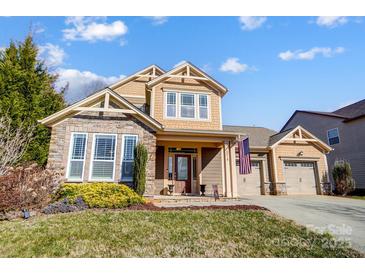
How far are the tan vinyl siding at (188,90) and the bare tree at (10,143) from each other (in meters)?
6.82

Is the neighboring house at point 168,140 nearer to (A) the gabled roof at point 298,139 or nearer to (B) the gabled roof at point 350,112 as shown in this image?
(A) the gabled roof at point 298,139

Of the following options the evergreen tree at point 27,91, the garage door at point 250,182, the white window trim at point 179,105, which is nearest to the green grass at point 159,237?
the white window trim at point 179,105

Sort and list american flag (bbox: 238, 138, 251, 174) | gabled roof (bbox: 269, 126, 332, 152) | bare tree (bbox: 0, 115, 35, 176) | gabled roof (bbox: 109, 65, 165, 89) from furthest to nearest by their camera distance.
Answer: gabled roof (bbox: 109, 65, 165, 89) < gabled roof (bbox: 269, 126, 332, 152) < american flag (bbox: 238, 138, 251, 174) < bare tree (bbox: 0, 115, 35, 176)

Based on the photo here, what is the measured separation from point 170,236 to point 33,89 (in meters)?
13.5

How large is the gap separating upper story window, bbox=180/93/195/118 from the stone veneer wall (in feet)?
9.20

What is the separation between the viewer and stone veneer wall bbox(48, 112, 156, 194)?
31.7ft

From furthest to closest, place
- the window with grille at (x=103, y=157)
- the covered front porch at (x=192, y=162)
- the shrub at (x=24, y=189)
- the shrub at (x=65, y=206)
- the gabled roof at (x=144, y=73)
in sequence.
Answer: the gabled roof at (x=144, y=73) < the covered front porch at (x=192, y=162) < the window with grille at (x=103, y=157) < the shrub at (x=65, y=206) < the shrub at (x=24, y=189)

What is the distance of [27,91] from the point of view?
43.3 ft

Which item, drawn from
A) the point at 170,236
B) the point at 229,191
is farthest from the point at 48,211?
the point at 229,191

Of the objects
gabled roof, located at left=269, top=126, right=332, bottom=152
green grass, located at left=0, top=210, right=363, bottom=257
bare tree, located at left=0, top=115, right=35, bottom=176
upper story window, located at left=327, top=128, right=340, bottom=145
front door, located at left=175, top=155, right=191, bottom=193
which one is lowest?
green grass, located at left=0, top=210, right=363, bottom=257

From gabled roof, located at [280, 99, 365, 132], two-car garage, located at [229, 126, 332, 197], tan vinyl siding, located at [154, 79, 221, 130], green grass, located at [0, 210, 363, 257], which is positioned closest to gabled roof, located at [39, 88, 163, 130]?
tan vinyl siding, located at [154, 79, 221, 130]

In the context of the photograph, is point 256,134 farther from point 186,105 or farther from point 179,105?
point 179,105

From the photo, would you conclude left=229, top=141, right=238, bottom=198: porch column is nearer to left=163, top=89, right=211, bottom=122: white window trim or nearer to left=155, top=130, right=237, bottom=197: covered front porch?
left=155, top=130, right=237, bottom=197: covered front porch

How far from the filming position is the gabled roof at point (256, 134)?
1566cm
